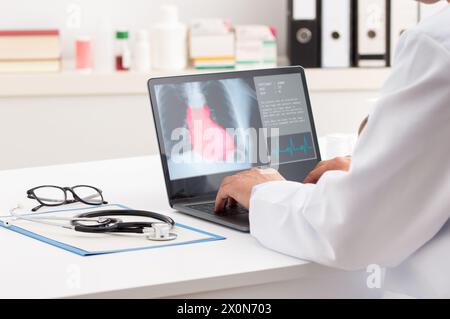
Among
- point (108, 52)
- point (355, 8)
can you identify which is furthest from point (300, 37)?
point (108, 52)

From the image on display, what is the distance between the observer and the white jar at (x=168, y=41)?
3.07 m

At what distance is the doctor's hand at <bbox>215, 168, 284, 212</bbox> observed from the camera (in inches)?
55.7

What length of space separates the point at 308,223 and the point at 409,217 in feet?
0.49

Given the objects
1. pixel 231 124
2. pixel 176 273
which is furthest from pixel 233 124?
pixel 176 273

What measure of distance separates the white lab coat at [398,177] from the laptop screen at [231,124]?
1.32ft

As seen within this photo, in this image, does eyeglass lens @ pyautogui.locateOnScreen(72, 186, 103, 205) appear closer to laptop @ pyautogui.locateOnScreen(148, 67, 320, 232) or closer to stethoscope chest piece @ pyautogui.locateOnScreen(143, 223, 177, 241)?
laptop @ pyautogui.locateOnScreen(148, 67, 320, 232)

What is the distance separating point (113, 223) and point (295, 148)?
440mm

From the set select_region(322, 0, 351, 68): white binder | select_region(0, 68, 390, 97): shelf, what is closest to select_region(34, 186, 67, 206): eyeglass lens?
select_region(0, 68, 390, 97): shelf

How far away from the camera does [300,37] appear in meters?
3.10

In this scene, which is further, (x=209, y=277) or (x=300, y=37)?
(x=300, y=37)

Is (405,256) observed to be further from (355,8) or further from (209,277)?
(355,8)

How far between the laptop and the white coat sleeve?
13.5 inches

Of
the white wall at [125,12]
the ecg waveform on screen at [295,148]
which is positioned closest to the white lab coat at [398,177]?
the ecg waveform on screen at [295,148]

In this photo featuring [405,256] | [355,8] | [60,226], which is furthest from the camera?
[355,8]
